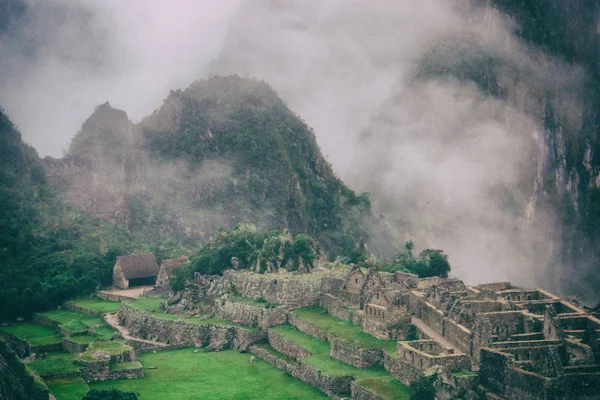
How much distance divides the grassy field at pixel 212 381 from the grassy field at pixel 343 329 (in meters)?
2.51

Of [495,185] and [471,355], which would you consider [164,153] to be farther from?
[471,355]

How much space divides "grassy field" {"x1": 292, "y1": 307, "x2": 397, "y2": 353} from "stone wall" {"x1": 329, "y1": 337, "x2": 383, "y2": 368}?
23 cm

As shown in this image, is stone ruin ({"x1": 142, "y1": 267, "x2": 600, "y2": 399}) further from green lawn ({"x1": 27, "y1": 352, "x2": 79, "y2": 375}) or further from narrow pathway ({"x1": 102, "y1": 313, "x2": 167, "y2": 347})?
green lawn ({"x1": 27, "y1": 352, "x2": 79, "y2": 375})

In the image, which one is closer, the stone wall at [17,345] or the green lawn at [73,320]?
the stone wall at [17,345]

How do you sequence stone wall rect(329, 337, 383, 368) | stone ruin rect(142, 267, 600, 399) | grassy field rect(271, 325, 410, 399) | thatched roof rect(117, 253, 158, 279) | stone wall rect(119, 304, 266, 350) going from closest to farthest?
stone ruin rect(142, 267, 600, 399), grassy field rect(271, 325, 410, 399), stone wall rect(329, 337, 383, 368), stone wall rect(119, 304, 266, 350), thatched roof rect(117, 253, 158, 279)

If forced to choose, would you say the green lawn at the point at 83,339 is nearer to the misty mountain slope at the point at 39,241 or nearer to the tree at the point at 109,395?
the misty mountain slope at the point at 39,241

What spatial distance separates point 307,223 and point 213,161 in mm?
10263

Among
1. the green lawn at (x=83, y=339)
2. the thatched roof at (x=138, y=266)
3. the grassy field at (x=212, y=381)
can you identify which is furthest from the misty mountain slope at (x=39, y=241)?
the grassy field at (x=212, y=381)

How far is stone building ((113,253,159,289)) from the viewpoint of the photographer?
50.3m

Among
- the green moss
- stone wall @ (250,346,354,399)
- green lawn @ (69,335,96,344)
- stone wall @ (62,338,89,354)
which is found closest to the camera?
the green moss

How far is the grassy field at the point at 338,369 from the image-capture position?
27606 mm

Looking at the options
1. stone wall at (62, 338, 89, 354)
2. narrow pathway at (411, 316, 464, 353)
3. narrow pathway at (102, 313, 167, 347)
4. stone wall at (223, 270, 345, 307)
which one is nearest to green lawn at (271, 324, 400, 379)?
stone wall at (223, 270, 345, 307)

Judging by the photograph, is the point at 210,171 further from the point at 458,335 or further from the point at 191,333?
the point at 458,335

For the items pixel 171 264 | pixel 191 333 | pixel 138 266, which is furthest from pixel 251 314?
pixel 138 266
